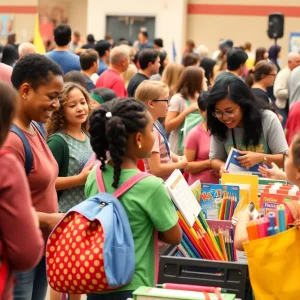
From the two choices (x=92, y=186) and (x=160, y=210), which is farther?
(x=92, y=186)

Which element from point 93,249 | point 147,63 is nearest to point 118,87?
point 147,63

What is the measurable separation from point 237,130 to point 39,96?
1917mm

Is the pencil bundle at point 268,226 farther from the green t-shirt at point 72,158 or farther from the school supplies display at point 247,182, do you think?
the green t-shirt at point 72,158

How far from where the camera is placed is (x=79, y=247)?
132 inches

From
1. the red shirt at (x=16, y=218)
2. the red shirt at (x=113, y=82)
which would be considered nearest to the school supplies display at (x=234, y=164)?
the red shirt at (x=16, y=218)

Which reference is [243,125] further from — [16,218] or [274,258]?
[16,218]

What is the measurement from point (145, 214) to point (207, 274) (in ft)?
1.27

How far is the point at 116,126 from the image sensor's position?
3.47 meters

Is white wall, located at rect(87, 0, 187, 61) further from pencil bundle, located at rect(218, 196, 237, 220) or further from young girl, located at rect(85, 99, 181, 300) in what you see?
young girl, located at rect(85, 99, 181, 300)

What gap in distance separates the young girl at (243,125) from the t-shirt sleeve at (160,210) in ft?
5.72

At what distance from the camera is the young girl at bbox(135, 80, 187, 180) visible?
5312 millimetres

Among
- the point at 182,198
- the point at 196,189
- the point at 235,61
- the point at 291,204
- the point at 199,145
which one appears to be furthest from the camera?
the point at 235,61

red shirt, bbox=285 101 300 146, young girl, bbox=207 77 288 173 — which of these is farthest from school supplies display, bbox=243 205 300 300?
red shirt, bbox=285 101 300 146

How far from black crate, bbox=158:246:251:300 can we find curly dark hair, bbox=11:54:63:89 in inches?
37.2
